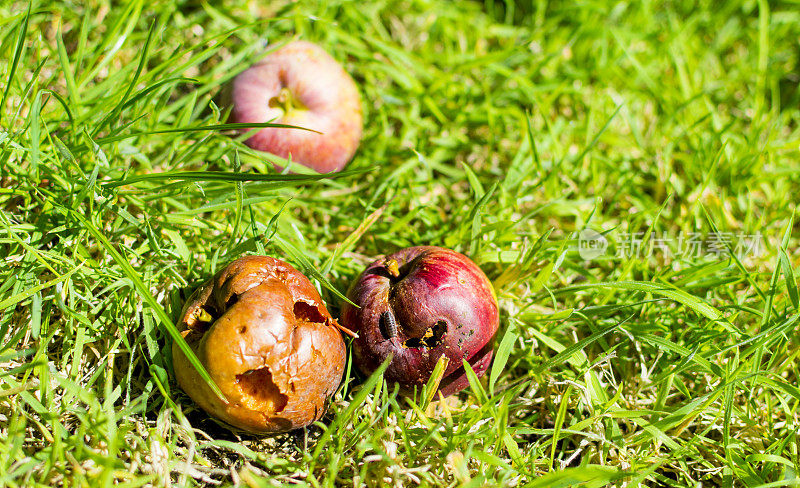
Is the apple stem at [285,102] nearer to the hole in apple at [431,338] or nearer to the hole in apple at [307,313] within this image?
the hole in apple at [307,313]

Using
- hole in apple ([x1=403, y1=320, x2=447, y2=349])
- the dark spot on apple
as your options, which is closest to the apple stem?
the dark spot on apple

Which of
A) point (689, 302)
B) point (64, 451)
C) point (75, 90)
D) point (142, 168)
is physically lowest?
point (64, 451)

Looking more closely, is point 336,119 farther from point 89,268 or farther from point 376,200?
point 89,268

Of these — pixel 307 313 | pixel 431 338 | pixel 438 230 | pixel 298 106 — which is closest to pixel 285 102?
pixel 298 106

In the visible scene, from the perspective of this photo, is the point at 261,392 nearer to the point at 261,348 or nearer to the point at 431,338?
the point at 261,348

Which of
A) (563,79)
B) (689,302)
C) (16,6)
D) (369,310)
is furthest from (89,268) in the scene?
(563,79)

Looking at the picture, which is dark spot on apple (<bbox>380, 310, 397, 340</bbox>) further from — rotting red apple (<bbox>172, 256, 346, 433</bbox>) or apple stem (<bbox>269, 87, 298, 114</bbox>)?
apple stem (<bbox>269, 87, 298, 114</bbox>)
